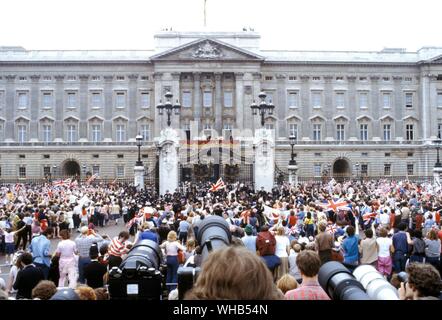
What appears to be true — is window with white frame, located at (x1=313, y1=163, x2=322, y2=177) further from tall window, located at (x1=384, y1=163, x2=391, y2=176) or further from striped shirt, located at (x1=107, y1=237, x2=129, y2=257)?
striped shirt, located at (x1=107, y1=237, x2=129, y2=257)

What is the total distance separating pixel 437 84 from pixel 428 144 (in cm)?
749

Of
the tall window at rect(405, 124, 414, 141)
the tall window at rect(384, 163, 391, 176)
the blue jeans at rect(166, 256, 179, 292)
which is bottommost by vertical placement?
the blue jeans at rect(166, 256, 179, 292)

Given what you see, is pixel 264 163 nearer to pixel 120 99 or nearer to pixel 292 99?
pixel 292 99

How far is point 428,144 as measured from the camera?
65625 millimetres

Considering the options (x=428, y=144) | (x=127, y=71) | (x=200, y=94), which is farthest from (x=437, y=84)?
(x=127, y=71)

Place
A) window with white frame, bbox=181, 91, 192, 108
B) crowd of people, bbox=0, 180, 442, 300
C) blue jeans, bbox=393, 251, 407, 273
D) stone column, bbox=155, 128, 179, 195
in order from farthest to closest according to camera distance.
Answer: window with white frame, bbox=181, 91, 192, 108 < stone column, bbox=155, 128, 179, 195 < blue jeans, bbox=393, 251, 407, 273 < crowd of people, bbox=0, 180, 442, 300

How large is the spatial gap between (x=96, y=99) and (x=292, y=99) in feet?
74.4

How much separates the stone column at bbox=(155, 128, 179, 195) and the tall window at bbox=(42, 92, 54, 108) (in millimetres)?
34455

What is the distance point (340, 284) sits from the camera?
4727mm

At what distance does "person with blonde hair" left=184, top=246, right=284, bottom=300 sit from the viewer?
3.26 meters

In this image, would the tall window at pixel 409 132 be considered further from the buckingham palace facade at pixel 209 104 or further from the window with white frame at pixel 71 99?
the window with white frame at pixel 71 99

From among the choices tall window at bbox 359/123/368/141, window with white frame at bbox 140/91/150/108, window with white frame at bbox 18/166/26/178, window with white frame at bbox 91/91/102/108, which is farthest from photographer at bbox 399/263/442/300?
window with white frame at bbox 18/166/26/178

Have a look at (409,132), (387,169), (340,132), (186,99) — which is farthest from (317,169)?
(186,99)
